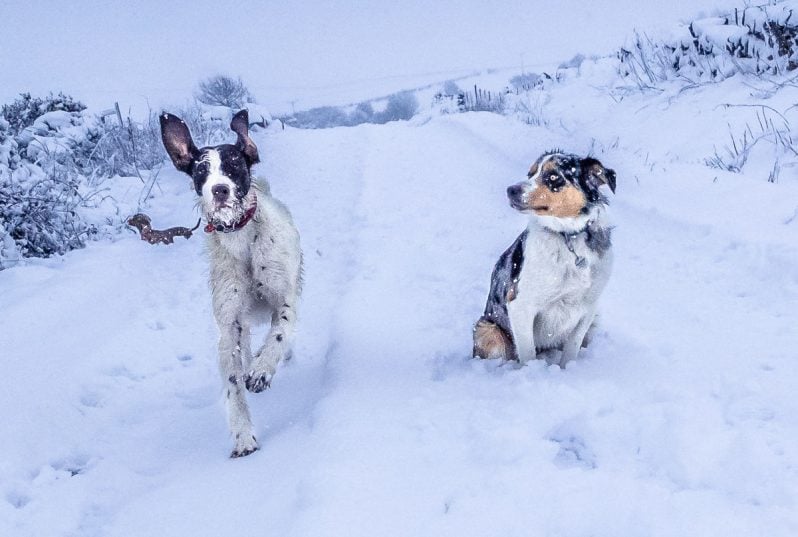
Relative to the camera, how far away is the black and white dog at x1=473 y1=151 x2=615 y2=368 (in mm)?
3691

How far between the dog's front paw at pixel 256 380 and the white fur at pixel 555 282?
5.52 feet

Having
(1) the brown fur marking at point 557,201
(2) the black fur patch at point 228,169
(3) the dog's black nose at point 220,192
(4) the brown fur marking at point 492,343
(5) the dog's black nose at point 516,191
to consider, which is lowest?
(4) the brown fur marking at point 492,343

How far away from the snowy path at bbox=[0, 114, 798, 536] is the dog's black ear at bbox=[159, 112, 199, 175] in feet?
6.09

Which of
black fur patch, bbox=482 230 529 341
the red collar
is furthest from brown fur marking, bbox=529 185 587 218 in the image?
the red collar

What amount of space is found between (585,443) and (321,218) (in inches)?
264

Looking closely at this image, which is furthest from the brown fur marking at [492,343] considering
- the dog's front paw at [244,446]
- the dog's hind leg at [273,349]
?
the dog's front paw at [244,446]

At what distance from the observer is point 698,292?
15.4 ft

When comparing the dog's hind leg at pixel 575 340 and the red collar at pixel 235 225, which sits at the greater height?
the red collar at pixel 235 225

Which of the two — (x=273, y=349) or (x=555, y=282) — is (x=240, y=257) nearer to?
(x=273, y=349)

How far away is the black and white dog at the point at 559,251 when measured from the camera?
145 inches

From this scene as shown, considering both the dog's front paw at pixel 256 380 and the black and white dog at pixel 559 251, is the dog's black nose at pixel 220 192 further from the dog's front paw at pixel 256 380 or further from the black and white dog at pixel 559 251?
the black and white dog at pixel 559 251

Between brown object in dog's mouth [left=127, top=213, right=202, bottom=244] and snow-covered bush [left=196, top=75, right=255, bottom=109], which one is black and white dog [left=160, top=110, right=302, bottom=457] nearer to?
brown object in dog's mouth [left=127, top=213, right=202, bottom=244]

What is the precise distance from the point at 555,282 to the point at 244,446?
7.33 feet

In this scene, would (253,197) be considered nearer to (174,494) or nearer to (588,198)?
(174,494)
